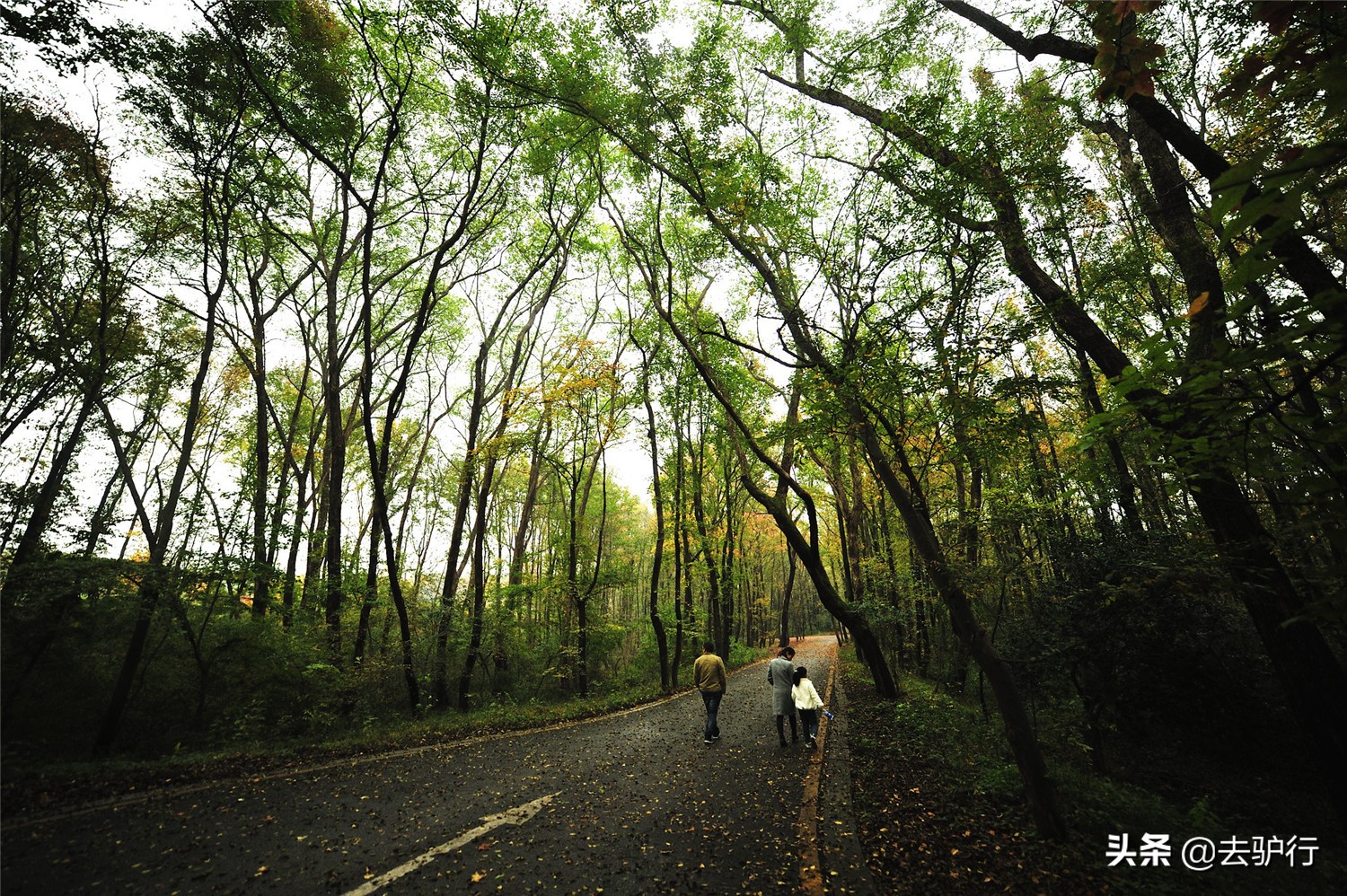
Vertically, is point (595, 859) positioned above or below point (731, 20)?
below

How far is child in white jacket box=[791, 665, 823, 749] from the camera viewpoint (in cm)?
848

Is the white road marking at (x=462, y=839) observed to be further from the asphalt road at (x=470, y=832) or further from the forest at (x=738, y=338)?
the forest at (x=738, y=338)

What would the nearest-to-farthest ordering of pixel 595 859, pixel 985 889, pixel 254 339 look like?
pixel 985 889 < pixel 595 859 < pixel 254 339

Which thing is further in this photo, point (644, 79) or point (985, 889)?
point (644, 79)

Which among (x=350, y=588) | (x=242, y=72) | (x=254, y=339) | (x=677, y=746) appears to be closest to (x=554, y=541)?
(x=350, y=588)

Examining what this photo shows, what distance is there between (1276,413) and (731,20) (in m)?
10.5

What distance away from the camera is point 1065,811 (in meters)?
5.49

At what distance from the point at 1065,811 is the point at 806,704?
12.1 feet

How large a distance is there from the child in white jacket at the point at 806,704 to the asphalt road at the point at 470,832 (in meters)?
0.68

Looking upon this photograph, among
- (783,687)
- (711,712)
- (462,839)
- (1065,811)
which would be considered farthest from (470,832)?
(1065,811)

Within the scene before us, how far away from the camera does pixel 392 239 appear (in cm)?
1455

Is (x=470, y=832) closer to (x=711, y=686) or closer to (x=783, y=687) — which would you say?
(x=711, y=686)

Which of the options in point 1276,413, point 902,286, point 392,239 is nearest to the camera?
point 1276,413

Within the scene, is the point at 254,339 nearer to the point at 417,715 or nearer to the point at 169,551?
the point at 169,551
